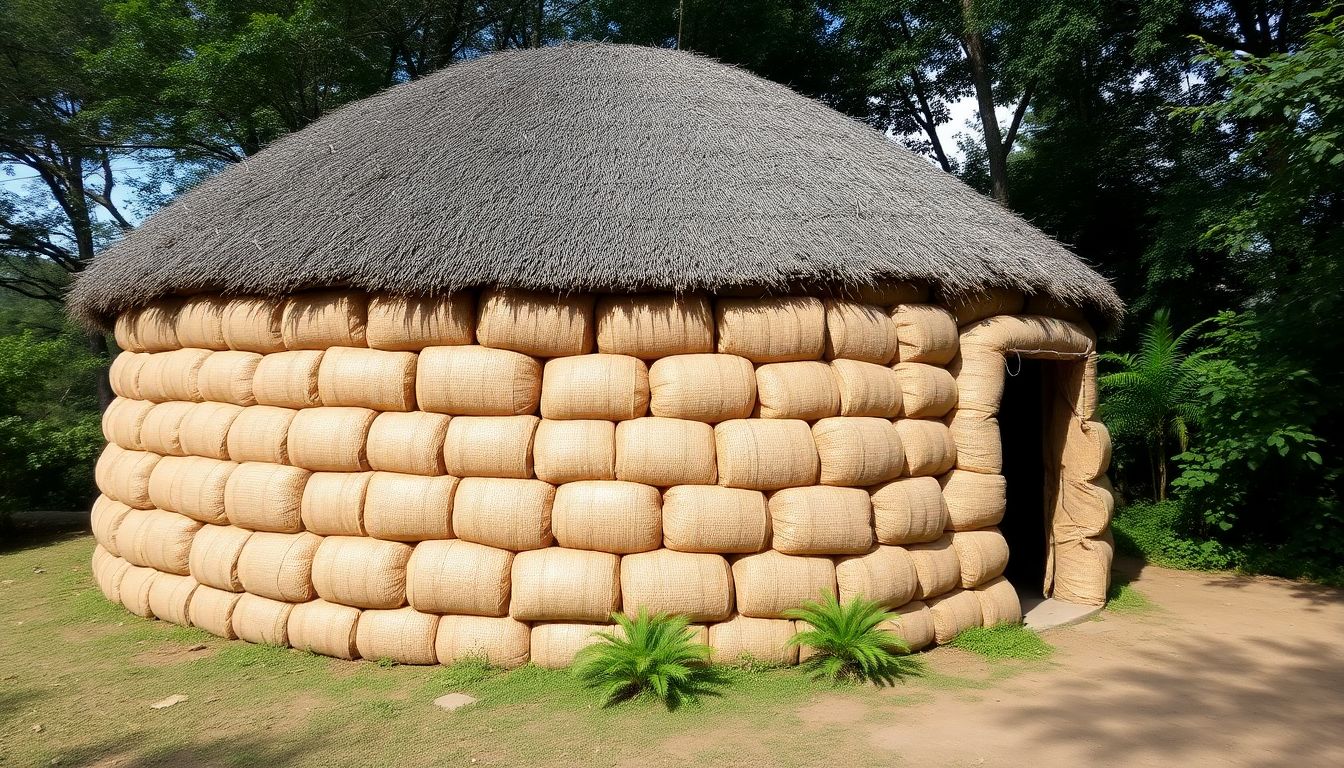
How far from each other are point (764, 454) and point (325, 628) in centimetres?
326

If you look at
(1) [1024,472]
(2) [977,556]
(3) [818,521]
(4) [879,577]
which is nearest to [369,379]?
(3) [818,521]

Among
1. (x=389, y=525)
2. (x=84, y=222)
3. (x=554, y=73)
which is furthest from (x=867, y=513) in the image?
(x=84, y=222)

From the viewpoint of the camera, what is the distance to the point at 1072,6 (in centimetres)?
1075

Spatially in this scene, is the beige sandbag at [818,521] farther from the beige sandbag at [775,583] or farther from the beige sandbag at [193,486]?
the beige sandbag at [193,486]

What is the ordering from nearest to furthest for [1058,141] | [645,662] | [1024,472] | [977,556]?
[645,662]
[977,556]
[1024,472]
[1058,141]

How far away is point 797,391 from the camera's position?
15.9 ft

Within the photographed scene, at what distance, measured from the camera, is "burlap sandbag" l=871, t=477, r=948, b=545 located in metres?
4.92

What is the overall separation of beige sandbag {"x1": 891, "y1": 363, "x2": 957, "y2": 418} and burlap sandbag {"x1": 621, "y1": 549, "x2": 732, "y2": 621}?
185 cm

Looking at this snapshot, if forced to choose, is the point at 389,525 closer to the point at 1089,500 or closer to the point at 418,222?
the point at 418,222

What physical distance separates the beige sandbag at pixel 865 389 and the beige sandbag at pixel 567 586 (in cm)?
192

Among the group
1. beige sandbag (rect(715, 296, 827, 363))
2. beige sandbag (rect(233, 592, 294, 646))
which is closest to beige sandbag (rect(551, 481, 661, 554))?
beige sandbag (rect(715, 296, 827, 363))

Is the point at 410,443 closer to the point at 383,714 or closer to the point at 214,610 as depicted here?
the point at 383,714

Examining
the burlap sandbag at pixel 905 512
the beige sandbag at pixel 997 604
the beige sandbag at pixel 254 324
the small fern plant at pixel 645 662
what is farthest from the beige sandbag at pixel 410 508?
the beige sandbag at pixel 997 604

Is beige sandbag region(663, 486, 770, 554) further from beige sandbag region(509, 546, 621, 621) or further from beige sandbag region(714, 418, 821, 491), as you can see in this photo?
beige sandbag region(509, 546, 621, 621)
